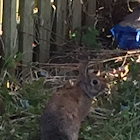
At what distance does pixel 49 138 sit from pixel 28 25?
1.83 meters

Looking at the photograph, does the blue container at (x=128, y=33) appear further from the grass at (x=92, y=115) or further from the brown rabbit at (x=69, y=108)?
the brown rabbit at (x=69, y=108)

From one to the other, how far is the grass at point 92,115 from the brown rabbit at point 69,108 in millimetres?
177

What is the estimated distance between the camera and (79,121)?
10.9 ft

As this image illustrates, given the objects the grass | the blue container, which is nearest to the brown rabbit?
the grass

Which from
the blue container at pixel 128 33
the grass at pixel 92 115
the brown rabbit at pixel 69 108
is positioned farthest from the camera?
the blue container at pixel 128 33

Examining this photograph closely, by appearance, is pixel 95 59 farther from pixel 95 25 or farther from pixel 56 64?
pixel 95 25

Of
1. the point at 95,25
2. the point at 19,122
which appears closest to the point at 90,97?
the point at 19,122

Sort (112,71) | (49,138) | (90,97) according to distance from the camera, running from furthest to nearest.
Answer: (112,71) → (90,97) → (49,138)

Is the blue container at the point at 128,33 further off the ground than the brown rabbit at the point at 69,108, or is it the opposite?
the blue container at the point at 128,33

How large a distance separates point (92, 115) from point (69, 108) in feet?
2.06

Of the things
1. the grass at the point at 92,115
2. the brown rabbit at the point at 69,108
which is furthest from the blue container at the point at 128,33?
the brown rabbit at the point at 69,108

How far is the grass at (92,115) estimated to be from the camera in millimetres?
3449

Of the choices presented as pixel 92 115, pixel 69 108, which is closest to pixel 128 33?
pixel 92 115

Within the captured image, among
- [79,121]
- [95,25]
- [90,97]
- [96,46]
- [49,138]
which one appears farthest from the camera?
[95,25]
